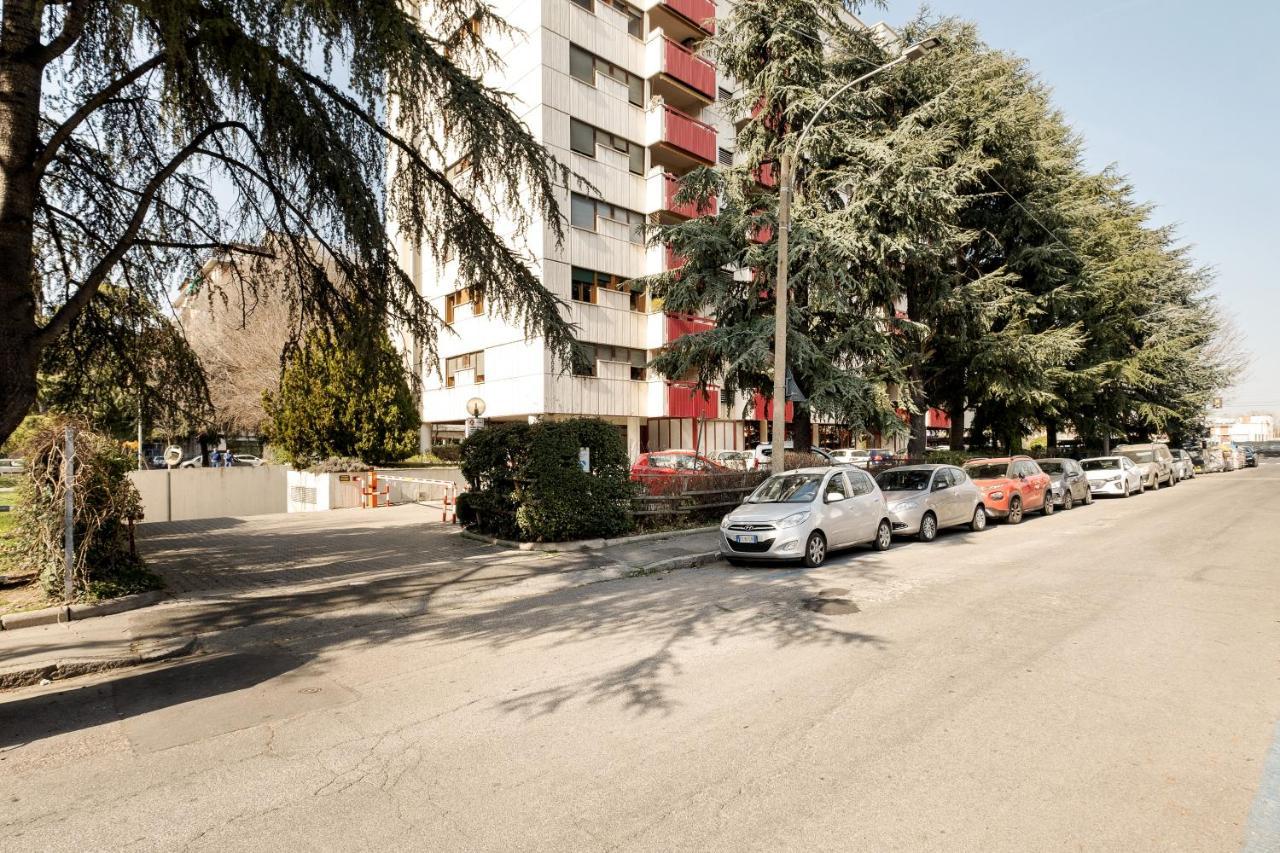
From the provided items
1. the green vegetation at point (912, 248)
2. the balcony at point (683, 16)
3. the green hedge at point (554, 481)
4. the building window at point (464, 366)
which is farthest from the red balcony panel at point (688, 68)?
the green hedge at point (554, 481)

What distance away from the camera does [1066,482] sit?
20.0 m

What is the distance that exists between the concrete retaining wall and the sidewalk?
24.3ft

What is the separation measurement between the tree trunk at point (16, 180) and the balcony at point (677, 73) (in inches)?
988

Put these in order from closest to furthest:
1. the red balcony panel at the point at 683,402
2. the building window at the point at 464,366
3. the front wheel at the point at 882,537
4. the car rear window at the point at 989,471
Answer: the front wheel at the point at 882,537, the car rear window at the point at 989,471, the building window at the point at 464,366, the red balcony panel at the point at 683,402

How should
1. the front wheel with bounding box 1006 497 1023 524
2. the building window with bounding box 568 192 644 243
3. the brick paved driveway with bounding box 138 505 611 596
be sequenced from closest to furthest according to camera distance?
the brick paved driveway with bounding box 138 505 611 596, the front wheel with bounding box 1006 497 1023 524, the building window with bounding box 568 192 644 243

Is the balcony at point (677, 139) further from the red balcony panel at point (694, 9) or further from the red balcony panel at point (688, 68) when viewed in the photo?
the red balcony panel at point (694, 9)

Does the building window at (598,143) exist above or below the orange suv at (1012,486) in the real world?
above

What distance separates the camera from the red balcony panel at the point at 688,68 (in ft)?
92.4

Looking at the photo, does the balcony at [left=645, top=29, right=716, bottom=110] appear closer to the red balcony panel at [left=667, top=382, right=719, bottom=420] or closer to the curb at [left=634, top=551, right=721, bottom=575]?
the red balcony panel at [left=667, top=382, right=719, bottom=420]

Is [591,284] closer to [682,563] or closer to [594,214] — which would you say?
[594,214]

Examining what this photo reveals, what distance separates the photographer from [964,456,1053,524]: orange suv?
15.9 meters

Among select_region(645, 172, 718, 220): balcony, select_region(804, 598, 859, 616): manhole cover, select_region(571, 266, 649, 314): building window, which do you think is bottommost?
select_region(804, 598, 859, 616): manhole cover

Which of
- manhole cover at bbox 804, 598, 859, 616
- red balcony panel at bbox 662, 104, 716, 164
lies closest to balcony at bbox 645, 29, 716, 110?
red balcony panel at bbox 662, 104, 716, 164

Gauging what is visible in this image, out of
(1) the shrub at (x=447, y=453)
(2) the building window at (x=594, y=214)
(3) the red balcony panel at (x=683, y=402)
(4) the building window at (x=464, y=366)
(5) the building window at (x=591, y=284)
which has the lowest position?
(1) the shrub at (x=447, y=453)
